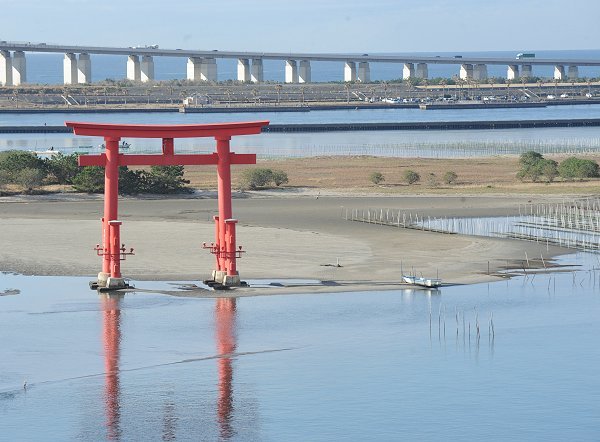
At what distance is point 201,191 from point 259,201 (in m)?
4.87

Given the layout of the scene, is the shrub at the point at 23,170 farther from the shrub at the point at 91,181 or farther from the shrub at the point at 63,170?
the shrub at the point at 91,181

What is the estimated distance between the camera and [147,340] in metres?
35.0

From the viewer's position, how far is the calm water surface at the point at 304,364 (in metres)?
27.7

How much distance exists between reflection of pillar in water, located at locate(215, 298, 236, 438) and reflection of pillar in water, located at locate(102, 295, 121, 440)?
83.6 inches

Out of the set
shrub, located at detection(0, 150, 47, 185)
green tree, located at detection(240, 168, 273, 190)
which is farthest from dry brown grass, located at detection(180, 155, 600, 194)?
shrub, located at detection(0, 150, 47, 185)

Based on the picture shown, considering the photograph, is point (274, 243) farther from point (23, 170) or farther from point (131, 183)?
point (23, 170)

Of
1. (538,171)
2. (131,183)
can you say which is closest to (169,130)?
(131,183)

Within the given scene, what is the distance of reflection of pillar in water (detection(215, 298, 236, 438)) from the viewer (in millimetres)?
27984

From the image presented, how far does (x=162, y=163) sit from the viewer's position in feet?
136

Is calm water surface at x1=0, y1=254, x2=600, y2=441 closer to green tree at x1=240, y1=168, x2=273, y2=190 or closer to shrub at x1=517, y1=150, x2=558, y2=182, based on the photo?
green tree at x1=240, y1=168, x2=273, y2=190

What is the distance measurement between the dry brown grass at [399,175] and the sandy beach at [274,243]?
543 centimetres

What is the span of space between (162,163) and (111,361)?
397 inches

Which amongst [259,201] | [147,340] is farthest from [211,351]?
[259,201]

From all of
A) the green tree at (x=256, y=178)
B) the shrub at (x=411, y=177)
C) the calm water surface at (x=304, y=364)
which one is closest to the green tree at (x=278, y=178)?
the green tree at (x=256, y=178)
